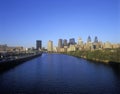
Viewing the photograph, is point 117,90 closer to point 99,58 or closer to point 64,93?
point 64,93

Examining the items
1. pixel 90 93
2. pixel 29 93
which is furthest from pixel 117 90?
pixel 29 93

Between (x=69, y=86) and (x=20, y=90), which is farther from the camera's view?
(x=69, y=86)

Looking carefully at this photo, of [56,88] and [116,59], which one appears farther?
[116,59]

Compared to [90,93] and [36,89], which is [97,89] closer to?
[90,93]

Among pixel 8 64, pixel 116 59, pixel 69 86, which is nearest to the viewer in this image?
pixel 69 86

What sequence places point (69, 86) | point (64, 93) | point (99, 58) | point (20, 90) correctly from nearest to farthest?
point (64, 93)
point (20, 90)
point (69, 86)
point (99, 58)

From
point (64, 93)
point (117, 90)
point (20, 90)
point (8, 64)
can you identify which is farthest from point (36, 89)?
point (8, 64)

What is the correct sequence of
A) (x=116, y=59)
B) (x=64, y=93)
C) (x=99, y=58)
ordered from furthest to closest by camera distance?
(x=99, y=58), (x=116, y=59), (x=64, y=93)

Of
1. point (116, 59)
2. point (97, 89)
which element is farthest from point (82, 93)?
point (116, 59)

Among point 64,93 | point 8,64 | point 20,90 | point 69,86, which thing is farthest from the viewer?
point 8,64
